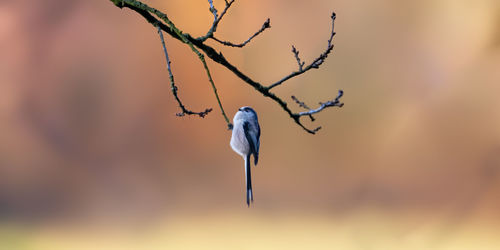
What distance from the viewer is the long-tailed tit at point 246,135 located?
4039 millimetres

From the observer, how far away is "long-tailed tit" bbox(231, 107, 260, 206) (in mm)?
4039

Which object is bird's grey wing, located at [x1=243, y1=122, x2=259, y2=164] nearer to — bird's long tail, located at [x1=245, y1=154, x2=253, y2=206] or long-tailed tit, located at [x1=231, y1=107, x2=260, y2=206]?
long-tailed tit, located at [x1=231, y1=107, x2=260, y2=206]

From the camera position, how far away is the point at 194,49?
462 centimetres

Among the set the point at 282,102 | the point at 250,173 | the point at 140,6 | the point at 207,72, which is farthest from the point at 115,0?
the point at 250,173

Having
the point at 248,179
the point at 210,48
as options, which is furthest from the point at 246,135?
the point at 210,48

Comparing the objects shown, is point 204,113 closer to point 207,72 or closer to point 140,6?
point 207,72

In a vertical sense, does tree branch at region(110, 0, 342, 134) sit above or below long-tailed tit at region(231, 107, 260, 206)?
above

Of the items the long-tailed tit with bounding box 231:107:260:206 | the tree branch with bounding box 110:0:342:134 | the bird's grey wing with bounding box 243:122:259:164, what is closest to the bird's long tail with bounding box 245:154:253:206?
the long-tailed tit with bounding box 231:107:260:206

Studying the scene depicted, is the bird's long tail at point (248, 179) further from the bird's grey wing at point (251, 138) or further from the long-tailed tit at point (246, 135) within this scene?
the bird's grey wing at point (251, 138)

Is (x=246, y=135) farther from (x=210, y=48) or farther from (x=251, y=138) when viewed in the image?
(x=210, y=48)

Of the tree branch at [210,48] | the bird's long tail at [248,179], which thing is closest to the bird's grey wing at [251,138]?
the bird's long tail at [248,179]

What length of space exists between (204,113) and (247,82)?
23.5 inches

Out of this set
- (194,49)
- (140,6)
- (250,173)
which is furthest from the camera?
(140,6)

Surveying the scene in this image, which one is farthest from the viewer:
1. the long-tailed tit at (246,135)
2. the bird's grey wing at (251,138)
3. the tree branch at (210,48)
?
the tree branch at (210,48)
